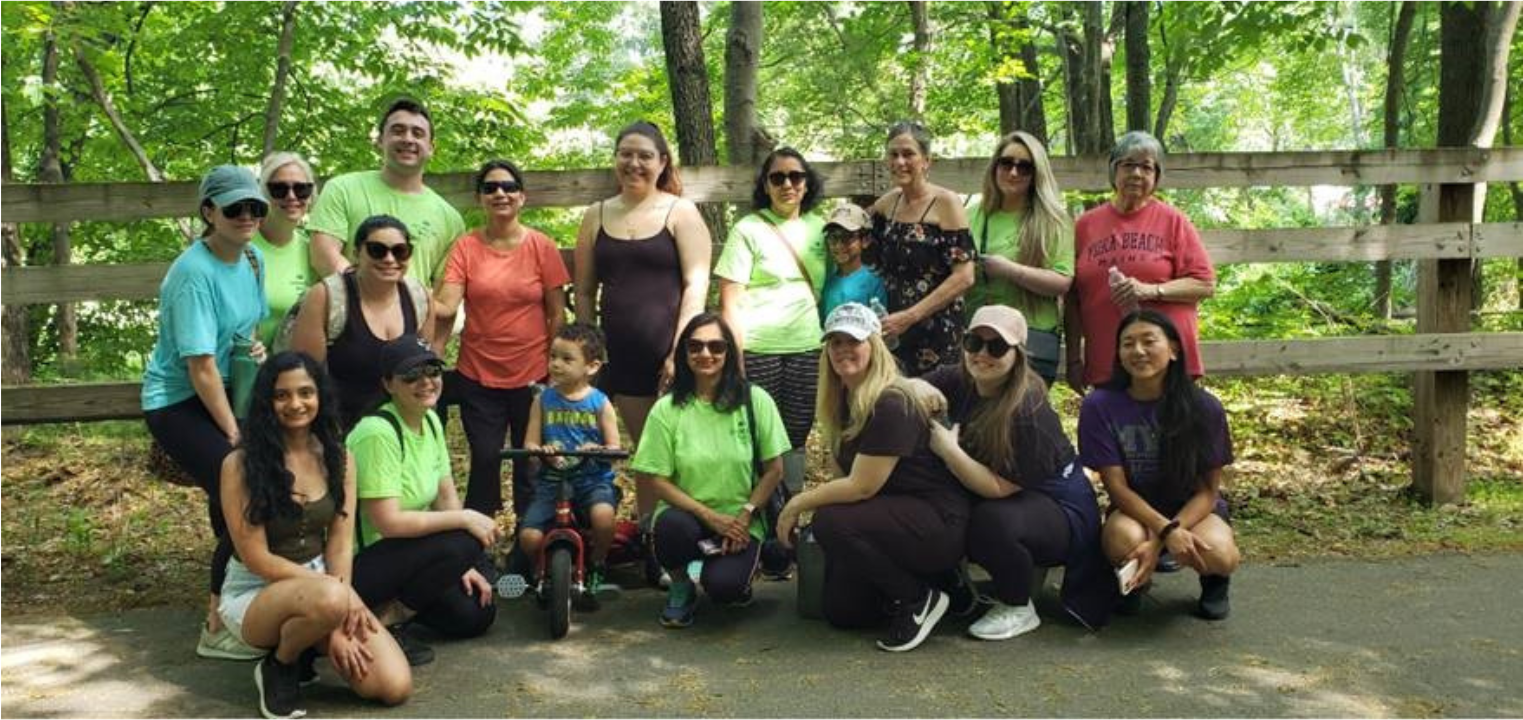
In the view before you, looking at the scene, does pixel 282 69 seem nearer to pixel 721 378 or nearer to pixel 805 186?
pixel 805 186

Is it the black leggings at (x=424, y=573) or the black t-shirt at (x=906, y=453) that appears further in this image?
the black t-shirt at (x=906, y=453)

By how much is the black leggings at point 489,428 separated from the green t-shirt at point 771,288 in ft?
3.36

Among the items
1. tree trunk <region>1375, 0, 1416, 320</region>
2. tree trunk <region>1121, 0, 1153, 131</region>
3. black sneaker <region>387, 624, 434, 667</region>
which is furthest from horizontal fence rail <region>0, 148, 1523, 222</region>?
tree trunk <region>1121, 0, 1153, 131</region>

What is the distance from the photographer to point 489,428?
492 cm

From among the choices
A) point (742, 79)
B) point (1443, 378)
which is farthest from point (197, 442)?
point (1443, 378)

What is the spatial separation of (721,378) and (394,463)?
1312 millimetres

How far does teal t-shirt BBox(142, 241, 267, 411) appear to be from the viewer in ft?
13.4

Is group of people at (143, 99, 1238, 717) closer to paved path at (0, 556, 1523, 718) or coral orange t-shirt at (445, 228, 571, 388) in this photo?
coral orange t-shirt at (445, 228, 571, 388)

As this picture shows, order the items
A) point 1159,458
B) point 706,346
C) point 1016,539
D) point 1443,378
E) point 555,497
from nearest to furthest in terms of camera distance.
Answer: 1. point 1016,539
2. point 1159,458
3. point 706,346
4. point 555,497
5. point 1443,378

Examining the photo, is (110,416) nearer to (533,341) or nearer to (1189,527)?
(533,341)

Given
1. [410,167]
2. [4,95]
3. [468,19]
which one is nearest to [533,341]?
[410,167]

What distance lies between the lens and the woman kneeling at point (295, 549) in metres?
3.64

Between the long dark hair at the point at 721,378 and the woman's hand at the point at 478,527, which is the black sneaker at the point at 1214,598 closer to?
the long dark hair at the point at 721,378

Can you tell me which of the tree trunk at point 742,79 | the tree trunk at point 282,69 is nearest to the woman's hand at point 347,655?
the tree trunk at point 742,79
